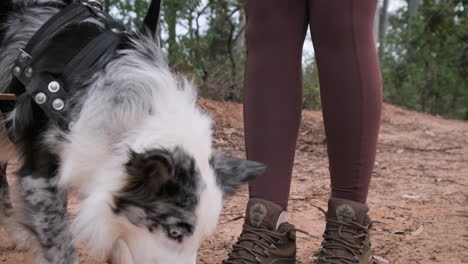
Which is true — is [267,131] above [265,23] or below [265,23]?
below

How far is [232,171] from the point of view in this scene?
214cm

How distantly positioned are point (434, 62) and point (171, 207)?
14765mm

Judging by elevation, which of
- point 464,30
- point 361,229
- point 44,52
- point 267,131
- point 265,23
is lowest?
point 361,229

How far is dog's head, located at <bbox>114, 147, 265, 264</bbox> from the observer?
6.11ft

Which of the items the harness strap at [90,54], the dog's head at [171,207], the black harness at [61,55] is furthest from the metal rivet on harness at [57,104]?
the dog's head at [171,207]

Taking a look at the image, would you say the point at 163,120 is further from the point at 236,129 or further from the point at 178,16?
the point at 178,16

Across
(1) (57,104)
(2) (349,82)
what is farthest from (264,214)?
(1) (57,104)

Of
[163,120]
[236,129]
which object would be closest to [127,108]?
[163,120]

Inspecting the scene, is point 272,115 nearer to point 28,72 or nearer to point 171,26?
point 28,72

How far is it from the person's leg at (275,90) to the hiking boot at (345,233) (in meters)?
0.23

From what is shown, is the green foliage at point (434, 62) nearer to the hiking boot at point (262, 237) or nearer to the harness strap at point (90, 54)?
the hiking boot at point (262, 237)

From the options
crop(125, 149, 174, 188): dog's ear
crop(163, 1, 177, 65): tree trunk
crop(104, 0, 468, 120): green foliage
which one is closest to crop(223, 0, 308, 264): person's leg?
crop(125, 149, 174, 188): dog's ear

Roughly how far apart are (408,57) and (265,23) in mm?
14457

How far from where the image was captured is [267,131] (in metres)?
2.29
